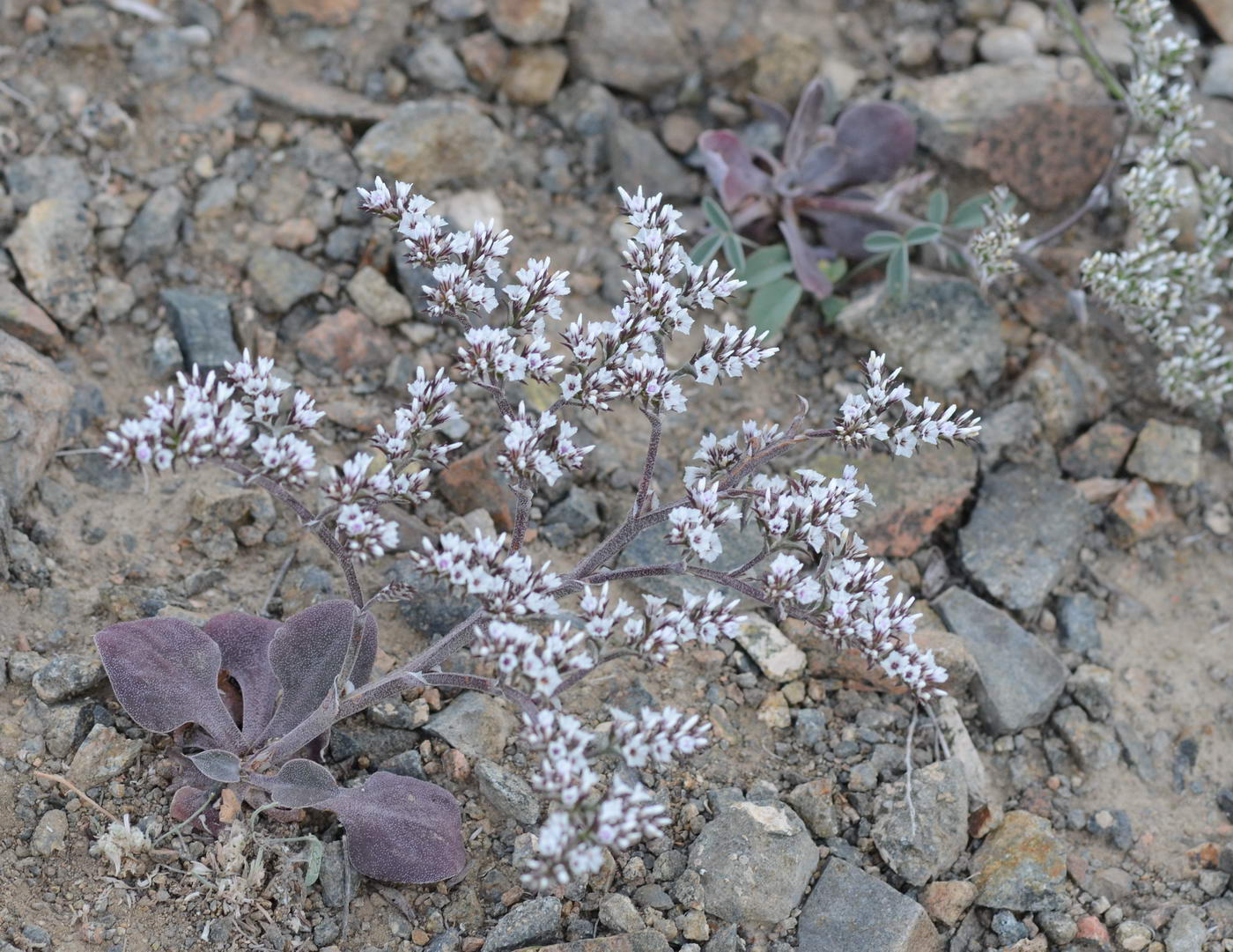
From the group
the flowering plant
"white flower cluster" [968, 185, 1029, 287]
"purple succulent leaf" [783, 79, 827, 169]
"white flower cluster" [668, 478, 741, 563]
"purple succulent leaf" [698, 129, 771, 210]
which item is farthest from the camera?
"purple succulent leaf" [783, 79, 827, 169]

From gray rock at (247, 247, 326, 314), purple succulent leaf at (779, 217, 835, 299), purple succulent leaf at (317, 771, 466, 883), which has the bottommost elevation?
purple succulent leaf at (317, 771, 466, 883)

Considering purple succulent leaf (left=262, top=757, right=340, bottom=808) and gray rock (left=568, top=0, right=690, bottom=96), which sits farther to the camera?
gray rock (left=568, top=0, right=690, bottom=96)

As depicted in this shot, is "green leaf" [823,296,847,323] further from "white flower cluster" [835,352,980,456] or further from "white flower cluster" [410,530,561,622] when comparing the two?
"white flower cluster" [410,530,561,622]

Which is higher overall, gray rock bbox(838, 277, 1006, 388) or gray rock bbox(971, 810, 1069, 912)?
gray rock bbox(838, 277, 1006, 388)

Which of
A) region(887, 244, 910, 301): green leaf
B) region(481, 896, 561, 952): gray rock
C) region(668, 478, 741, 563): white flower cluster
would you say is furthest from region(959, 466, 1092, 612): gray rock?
region(481, 896, 561, 952): gray rock

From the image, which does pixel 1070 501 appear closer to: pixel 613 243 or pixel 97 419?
pixel 613 243

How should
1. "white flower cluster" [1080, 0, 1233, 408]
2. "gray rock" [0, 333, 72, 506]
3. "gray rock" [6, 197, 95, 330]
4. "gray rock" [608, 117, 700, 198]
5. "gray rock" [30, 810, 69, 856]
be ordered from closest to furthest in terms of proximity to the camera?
"gray rock" [30, 810, 69, 856] → "gray rock" [0, 333, 72, 506] → "gray rock" [6, 197, 95, 330] → "white flower cluster" [1080, 0, 1233, 408] → "gray rock" [608, 117, 700, 198]

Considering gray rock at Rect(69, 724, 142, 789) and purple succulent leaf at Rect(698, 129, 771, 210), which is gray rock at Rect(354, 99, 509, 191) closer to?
purple succulent leaf at Rect(698, 129, 771, 210)

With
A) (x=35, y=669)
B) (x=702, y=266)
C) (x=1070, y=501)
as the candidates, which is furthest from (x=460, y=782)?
(x=1070, y=501)
